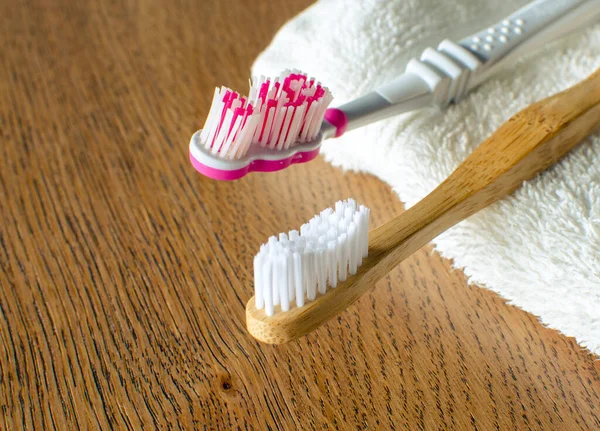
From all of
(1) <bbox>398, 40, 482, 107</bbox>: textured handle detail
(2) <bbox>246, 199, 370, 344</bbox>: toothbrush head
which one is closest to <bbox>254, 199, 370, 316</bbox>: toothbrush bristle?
(2) <bbox>246, 199, 370, 344</bbox>: toothbrush head

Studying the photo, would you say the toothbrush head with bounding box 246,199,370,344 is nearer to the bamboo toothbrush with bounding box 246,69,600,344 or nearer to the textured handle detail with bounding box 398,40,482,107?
the bamboo toothbrush with bounding box 246,69,600,344

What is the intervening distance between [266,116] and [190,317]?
12 centimetres

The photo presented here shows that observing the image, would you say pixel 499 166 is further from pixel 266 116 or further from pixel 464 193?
pixel 266 116

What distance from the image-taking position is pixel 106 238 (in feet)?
1.40

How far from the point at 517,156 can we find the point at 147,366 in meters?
0.24

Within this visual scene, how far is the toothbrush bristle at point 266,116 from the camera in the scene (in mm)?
354

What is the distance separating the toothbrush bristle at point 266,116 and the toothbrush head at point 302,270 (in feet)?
0.20

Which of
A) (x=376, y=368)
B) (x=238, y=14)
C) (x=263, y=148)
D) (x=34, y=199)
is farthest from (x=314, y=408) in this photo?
(x=238, y=14)

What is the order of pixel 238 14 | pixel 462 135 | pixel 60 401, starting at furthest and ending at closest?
1. pixel 238 14
2. pixel 462 135
3. pixel 60 401

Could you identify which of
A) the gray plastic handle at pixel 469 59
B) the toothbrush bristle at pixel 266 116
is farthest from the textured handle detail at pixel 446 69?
the toothbrush bristle at pixel 266 116

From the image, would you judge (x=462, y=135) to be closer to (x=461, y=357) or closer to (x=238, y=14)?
(x=461, y=357)

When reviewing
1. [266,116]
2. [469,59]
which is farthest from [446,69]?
[266,116]

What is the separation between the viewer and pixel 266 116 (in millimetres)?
367

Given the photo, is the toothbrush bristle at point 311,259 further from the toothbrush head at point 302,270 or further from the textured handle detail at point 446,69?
the textured handle detail at point 446,69
